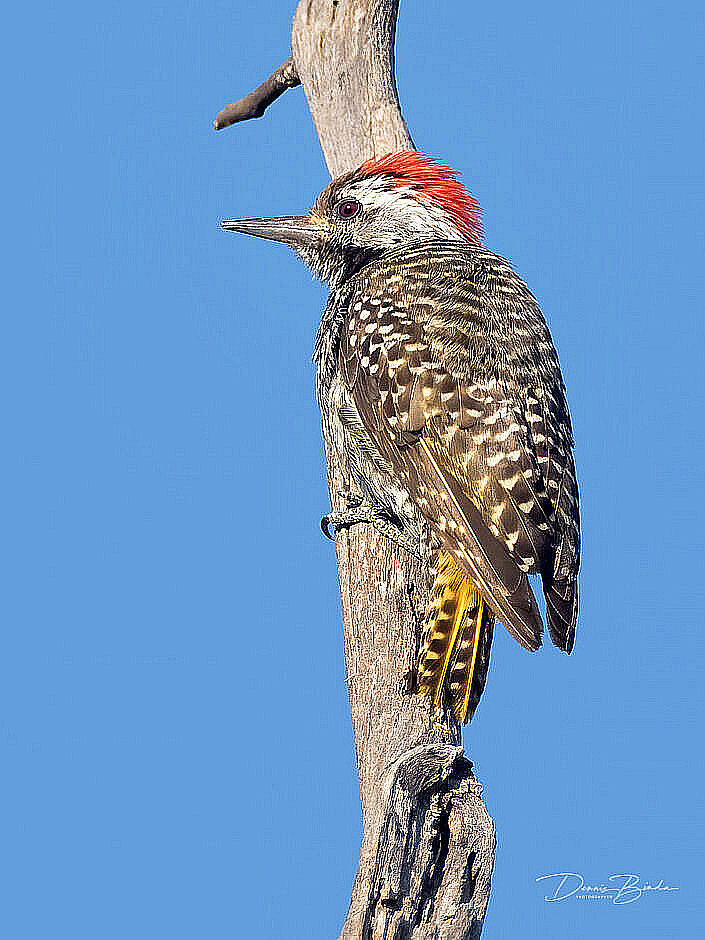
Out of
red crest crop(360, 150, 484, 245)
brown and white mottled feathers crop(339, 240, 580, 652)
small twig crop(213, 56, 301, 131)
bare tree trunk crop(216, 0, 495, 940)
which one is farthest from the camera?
small twig crop(213, 56, 301, 131)

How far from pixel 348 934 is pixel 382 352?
1.75 m

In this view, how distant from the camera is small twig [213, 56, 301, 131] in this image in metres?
4.58

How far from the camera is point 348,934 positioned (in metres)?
3.63

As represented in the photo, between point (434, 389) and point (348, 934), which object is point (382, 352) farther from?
point (348, 934)

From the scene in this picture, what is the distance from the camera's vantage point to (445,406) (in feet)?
11.5

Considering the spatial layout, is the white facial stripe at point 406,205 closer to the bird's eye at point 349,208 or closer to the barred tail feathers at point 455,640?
the bird's eye at point 349,208

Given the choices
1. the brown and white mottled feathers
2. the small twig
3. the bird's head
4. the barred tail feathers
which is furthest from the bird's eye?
the barred tail feathers

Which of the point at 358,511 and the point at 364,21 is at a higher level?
the point at 364,21

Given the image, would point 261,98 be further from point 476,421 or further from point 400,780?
point 400,780

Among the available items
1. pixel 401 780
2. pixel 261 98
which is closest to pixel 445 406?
pixel 401 780

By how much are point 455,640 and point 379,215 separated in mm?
1377

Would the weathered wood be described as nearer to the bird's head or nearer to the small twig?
the bird's head

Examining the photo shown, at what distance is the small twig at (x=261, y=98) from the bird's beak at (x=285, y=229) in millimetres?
868

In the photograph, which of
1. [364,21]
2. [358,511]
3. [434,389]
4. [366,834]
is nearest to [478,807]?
[366,834]
